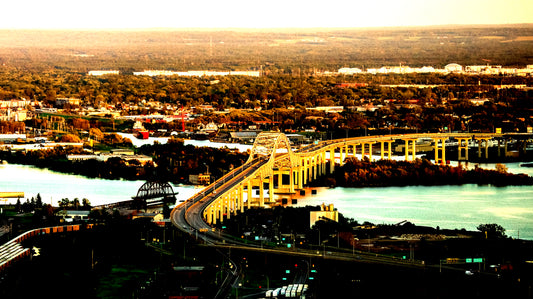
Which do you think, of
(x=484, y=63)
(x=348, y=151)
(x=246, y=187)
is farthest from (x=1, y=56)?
(x=246, y=187)

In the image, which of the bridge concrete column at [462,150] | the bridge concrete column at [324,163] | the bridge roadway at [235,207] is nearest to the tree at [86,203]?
the bridge roadway at [235,207]

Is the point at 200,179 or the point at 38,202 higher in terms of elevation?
the point at 38,202

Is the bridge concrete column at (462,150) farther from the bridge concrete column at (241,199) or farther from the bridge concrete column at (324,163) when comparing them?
the bridge concrete column at (241,199)

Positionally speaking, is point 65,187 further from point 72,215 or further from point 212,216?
point 212,216

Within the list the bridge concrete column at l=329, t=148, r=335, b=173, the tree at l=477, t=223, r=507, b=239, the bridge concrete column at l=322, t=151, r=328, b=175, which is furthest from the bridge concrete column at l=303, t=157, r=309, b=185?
the tree at l=477, t=223, r=507, b=239

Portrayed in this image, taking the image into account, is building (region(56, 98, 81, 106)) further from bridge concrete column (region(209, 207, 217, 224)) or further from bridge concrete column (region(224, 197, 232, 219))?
bridge concrete column (region(209, 207, 217, 224))

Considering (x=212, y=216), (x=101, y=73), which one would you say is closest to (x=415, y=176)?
(x=212, y=216)

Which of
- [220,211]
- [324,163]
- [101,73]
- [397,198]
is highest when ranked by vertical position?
[220,211]

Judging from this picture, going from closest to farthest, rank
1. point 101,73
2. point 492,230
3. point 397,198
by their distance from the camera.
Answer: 1. point 492,230
2. point 397,198
3. point 101,73
